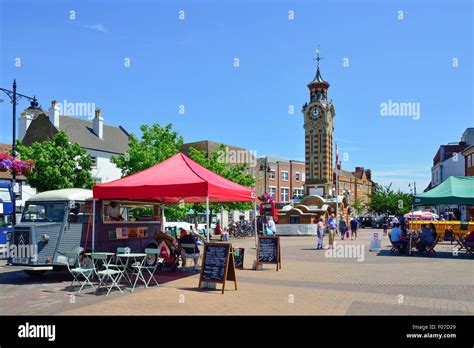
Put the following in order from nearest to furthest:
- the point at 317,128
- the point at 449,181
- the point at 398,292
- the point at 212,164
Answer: the point at 398,292 < the point at 449,181 < the point at 212,164 < the point at 317,128

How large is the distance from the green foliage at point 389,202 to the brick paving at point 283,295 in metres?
59.3

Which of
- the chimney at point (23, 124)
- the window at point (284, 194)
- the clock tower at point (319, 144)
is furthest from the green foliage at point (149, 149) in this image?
the window at point (284, 194)

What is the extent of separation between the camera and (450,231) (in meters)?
24.7

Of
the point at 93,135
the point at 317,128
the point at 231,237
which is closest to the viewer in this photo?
the point at 231,237

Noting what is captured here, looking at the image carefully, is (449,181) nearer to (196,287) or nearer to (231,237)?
(196,287)

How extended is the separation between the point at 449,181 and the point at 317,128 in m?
39.9

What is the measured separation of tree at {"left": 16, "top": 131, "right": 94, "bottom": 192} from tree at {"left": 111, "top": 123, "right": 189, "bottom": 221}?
2.91m

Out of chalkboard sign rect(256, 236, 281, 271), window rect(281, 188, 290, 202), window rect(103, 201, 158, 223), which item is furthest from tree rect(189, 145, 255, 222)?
window rect(281, 188, 290, 202)

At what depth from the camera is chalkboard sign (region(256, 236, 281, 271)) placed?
1468 centimetres

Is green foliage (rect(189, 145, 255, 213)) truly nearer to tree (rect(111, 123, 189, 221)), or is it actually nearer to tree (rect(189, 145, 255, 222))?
tree (rect(189, 145, 255, 222))

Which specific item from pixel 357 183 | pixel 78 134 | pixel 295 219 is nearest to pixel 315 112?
pixel 295 219

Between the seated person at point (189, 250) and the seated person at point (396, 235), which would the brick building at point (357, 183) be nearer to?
the seated person at point (396, 235)

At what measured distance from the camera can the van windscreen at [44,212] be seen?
1257 cm
